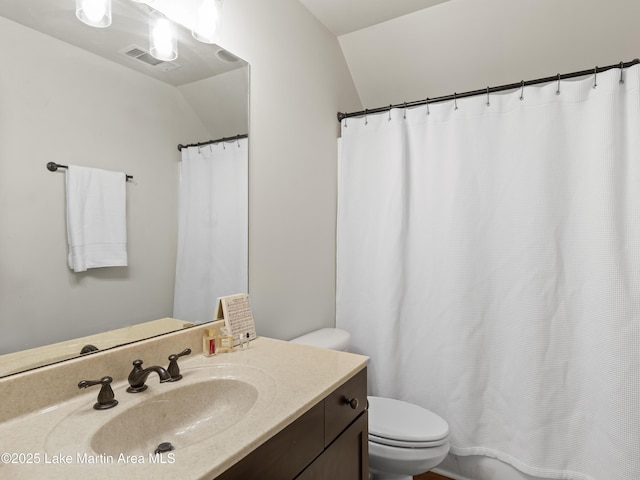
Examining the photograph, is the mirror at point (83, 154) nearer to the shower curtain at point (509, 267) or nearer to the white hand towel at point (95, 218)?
the white hand towel at point (95, 218)

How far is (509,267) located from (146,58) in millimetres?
1745

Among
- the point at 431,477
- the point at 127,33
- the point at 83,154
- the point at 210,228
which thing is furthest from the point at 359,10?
the point at 431,477

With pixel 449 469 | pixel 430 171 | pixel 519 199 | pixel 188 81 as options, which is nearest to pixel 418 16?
pixel 430 171

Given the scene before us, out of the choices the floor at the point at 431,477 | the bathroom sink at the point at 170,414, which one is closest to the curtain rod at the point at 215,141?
the bathroom sink at the point at 170,414

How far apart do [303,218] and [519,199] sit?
1059 mm

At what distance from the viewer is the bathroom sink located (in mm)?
764

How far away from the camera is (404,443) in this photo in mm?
1483

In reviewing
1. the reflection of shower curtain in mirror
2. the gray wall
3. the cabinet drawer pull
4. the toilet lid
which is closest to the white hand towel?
the reflection of shower curtain in mirror

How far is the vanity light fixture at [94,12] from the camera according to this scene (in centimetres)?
100

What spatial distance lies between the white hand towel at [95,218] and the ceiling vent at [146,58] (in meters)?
0.37

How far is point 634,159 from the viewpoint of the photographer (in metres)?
1.51

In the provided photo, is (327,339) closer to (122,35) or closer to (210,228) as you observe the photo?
(210,228)

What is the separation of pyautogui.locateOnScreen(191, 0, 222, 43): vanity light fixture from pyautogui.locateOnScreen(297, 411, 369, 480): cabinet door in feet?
4.60

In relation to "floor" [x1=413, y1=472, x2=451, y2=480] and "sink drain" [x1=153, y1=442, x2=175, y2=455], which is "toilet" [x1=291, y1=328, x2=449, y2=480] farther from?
"sink drain" [x1=153, y1=442, x2=175, y2=455]
